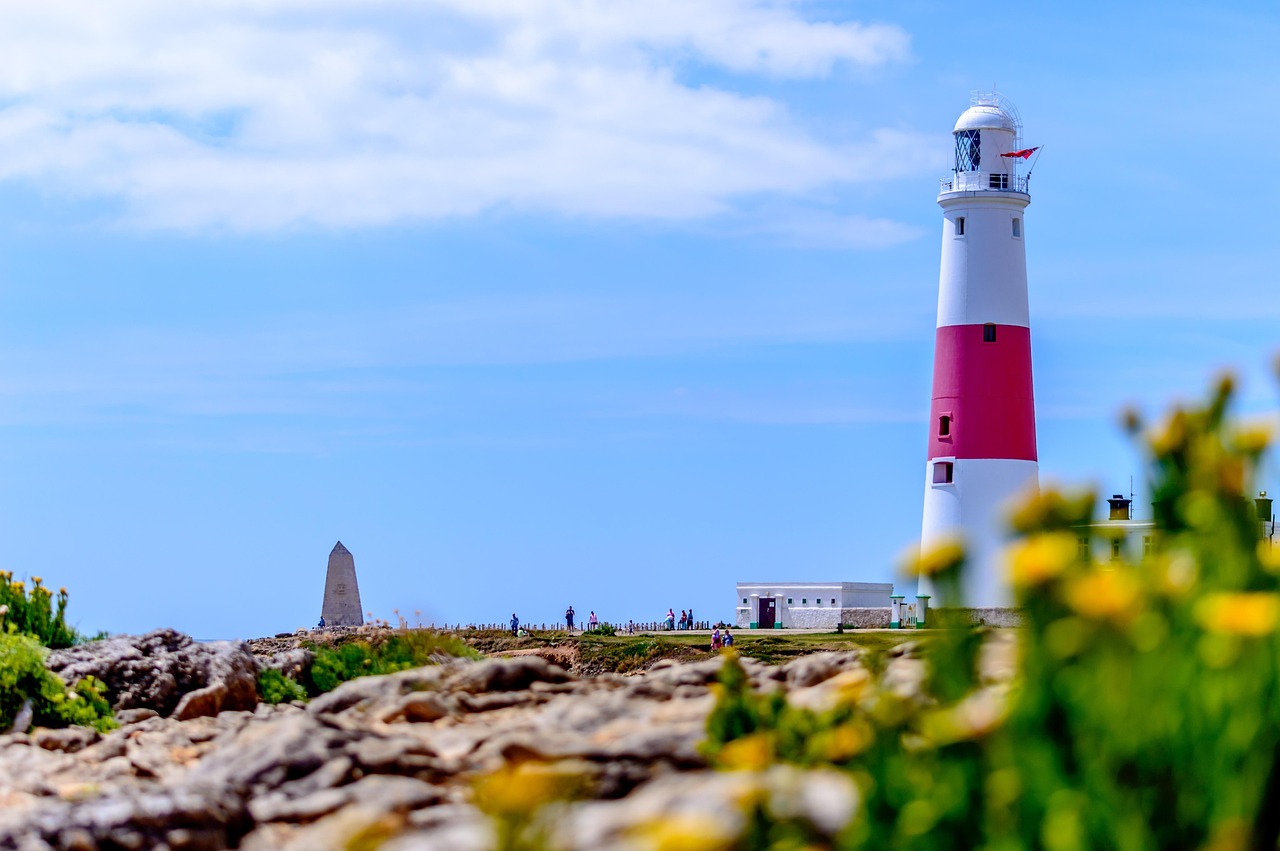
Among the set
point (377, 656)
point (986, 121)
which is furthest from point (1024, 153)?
point (377, 656)

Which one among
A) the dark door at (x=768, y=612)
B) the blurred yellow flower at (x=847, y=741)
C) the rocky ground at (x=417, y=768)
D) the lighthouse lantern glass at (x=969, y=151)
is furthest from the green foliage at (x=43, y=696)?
the dark door at (x=768, y=612)

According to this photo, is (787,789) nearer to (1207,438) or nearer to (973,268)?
(1207,438)

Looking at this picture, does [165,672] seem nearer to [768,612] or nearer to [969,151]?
[969,151]

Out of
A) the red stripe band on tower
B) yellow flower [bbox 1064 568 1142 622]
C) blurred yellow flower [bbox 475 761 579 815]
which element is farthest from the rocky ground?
the red stripe band on tower

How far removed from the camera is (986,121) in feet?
149

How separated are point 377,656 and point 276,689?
121 centimetres

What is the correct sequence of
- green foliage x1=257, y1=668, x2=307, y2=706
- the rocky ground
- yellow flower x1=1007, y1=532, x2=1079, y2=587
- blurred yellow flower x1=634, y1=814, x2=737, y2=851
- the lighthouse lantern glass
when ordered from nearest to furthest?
blurred yellow flower x1=634, y1=814, x2=737, y2=851
yellow flower x1=1007, y1=532, x2=1079, y2=587
the rocky ground
green foliage x1=257, y1=668, x2=307, y2=706
the lighthouse lantern glass

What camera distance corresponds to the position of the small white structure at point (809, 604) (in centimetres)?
4791

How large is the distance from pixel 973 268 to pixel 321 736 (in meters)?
36.4

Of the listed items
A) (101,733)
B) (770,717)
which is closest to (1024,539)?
(770,717)

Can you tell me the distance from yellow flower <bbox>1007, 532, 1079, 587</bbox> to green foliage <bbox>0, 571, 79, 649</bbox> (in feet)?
42.9

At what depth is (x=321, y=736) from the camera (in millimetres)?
7750

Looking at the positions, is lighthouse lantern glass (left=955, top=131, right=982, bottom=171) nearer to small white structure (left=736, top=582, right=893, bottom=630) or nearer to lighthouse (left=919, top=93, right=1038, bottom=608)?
lighthouse (left=919, top=93, right=1038, bottom=608)

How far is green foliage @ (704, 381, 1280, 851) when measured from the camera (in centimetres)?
418
